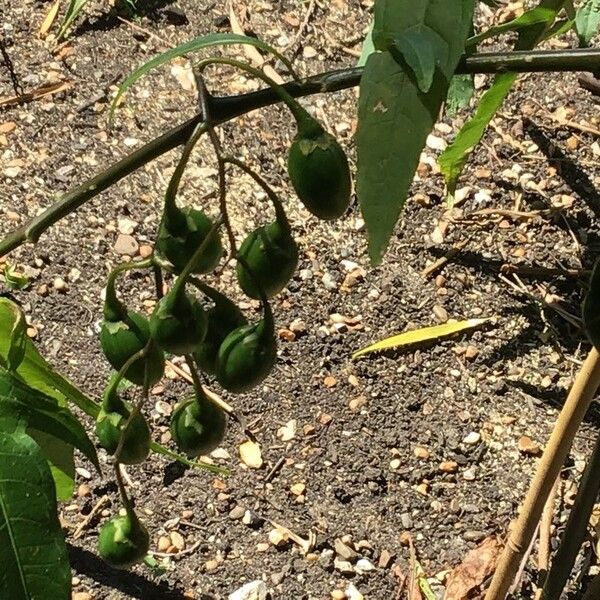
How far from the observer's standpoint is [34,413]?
605 mm

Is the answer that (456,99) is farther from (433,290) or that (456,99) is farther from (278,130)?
(278,130)

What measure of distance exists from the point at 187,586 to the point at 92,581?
14 cm

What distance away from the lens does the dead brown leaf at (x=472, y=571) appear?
1.40 m

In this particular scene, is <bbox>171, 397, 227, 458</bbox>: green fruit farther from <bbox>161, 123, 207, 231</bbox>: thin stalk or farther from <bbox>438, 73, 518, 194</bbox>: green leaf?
<bbox>438, 73, 518, 194</bbox>: green leaf

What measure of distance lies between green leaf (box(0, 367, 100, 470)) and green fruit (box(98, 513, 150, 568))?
0.68 ft

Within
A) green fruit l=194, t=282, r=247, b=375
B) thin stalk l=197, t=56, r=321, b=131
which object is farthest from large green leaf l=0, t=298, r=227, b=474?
thin stalk l=197, t=56, r=321, b=131

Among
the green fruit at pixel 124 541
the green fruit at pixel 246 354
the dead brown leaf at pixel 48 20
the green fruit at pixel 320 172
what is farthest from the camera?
the dead brown leaf at pixel 48 20

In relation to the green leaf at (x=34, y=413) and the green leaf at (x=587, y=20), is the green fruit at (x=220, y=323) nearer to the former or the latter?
the green leaf at (x=34, y=413)

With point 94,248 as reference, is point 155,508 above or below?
below

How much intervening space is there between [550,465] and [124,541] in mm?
400

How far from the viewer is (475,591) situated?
1396 mm

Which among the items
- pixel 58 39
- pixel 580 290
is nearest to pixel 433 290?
pixel 580 290

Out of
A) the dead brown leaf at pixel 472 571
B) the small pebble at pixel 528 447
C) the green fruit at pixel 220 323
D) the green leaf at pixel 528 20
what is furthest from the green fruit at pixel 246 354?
the small pebble at pixel 528 447

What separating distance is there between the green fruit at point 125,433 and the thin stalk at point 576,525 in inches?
13.1
